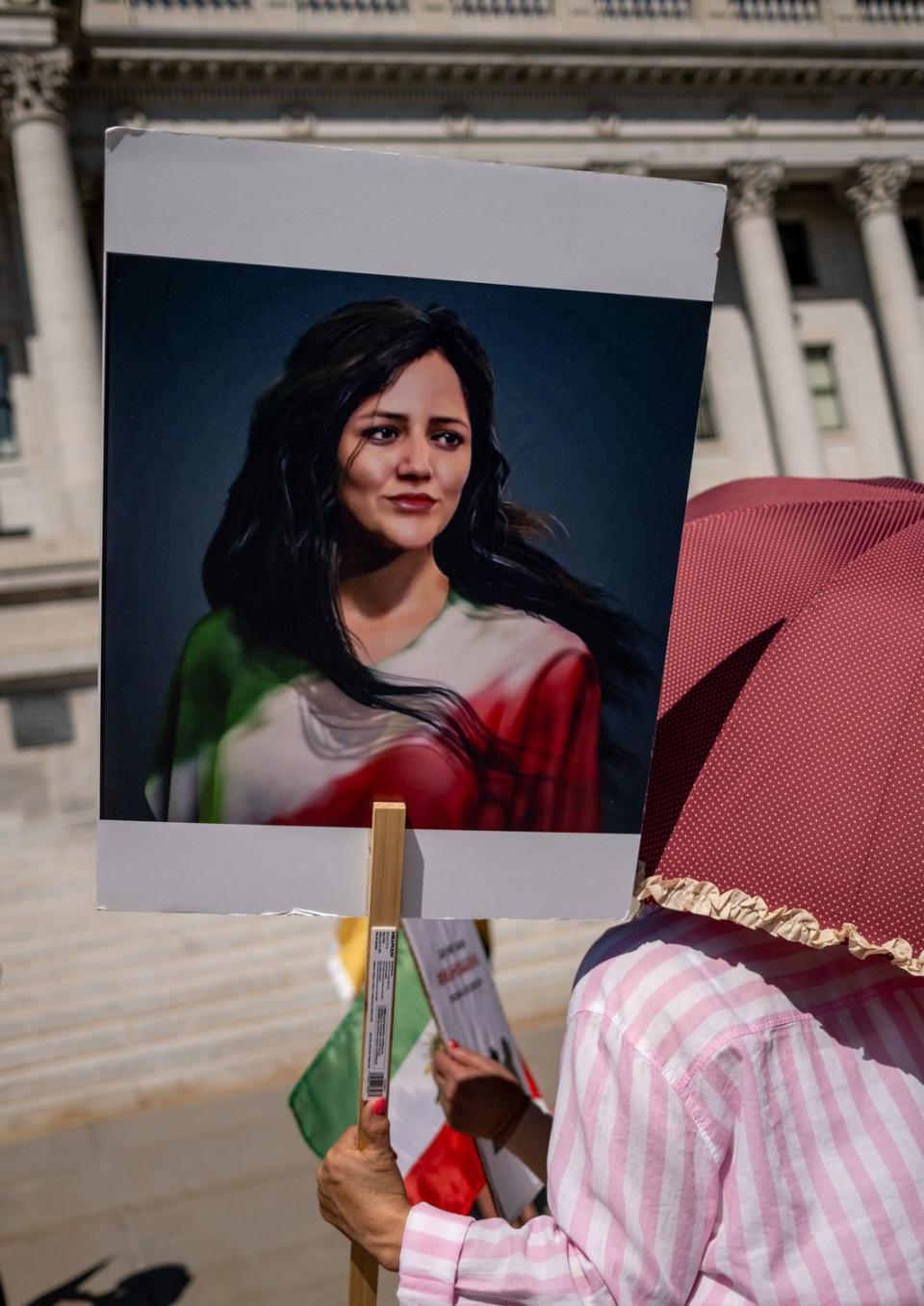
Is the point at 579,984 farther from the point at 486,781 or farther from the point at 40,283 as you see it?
the point at 40,283

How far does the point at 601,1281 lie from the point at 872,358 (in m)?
29.8

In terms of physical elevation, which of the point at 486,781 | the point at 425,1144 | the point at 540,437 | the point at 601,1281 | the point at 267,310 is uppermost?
the point at 267,310

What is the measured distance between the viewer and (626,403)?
1.80 metres

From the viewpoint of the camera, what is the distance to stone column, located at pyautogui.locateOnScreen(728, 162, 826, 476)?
25.7 m

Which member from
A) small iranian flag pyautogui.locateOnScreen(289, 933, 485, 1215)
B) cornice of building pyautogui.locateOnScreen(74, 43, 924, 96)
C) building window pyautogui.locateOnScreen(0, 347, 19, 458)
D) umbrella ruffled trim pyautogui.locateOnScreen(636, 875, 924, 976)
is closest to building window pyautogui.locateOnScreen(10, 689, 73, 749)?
building window pyautogui.locateOnScreen(0, 347, 19, 458)

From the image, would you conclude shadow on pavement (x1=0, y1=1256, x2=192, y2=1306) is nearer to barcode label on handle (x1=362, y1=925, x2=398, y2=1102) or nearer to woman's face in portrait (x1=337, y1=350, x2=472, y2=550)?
barcode label on handle (x1=362, y1=925, x2=398, y2=1102)

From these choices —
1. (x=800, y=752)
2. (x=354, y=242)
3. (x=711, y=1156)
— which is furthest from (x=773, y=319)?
(x=711, y=1156)

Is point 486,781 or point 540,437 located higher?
point 540,437

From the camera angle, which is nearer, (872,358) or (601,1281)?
(601,1281)

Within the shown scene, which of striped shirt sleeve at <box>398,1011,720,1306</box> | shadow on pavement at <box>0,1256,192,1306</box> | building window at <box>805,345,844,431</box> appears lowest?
shadow on pavement at <box>0,1256,192,1306</box>

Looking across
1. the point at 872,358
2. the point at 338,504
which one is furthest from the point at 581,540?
the point at 872,358

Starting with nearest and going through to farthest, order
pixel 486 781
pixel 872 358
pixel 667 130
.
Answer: pixel 486 781 → pixel 667 130 → pixel 872 358

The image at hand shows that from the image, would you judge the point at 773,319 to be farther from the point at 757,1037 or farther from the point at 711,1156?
the point at 711,1156

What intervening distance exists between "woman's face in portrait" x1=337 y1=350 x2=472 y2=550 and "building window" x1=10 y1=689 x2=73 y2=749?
15216 millimetres
